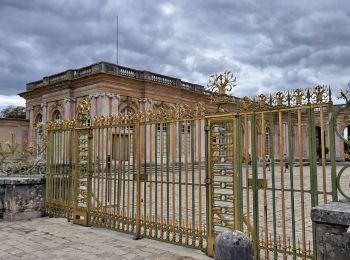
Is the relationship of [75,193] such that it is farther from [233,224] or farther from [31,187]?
[233,224]

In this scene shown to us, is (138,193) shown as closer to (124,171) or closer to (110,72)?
(124,171)

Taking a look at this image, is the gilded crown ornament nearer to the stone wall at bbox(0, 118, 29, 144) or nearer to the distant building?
→ the distant building

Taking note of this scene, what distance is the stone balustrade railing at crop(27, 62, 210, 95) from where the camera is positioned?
21.8 metres

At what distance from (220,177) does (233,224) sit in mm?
646

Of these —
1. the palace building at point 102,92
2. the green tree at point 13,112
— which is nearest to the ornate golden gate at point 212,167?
the palace building at point 102,92

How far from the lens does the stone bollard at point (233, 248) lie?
2.98m

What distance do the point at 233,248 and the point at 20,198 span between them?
5805 mm

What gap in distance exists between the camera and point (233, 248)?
2980 mm

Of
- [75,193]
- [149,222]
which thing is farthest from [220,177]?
[75,193]

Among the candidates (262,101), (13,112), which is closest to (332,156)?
(262,101)

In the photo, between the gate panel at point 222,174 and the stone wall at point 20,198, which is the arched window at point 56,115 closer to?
the stone wall at point 20,198

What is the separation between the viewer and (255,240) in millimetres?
4352

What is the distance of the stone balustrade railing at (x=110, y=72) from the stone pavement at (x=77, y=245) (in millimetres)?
16040

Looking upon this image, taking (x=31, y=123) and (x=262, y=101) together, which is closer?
(x=262, y=101)
